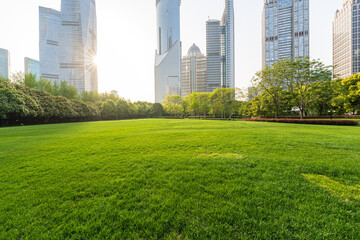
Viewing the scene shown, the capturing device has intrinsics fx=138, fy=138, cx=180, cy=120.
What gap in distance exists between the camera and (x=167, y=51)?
5241 inches

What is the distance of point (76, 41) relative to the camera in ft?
372

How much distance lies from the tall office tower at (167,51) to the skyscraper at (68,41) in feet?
201

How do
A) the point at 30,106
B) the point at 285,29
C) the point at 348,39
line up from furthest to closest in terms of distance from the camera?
the point at 285,29 < the point at 348,39 < the point at 30,106

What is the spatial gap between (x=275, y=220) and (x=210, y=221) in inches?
37.0

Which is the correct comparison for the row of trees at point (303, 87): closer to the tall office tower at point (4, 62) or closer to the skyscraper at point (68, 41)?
the skyscraper at point (68, 41)

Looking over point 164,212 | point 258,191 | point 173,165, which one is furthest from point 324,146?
point 164,212

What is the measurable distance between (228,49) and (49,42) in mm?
148560

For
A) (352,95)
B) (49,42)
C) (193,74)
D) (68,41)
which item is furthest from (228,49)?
(49,42)

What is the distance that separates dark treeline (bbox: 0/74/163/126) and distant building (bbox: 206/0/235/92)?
88658 millimetres

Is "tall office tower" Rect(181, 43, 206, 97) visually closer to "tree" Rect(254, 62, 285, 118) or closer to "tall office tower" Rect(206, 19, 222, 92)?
"tall office tower" Rect(206, 19, 222, 92)

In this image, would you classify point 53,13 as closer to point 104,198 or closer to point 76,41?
point 76,41

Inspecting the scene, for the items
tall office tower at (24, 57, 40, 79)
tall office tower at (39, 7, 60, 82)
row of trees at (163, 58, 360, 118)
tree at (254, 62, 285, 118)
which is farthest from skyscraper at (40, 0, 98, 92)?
row of trees at (163, 58, 360, 118)

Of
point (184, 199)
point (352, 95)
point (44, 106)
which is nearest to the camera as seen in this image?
point (184, 199)

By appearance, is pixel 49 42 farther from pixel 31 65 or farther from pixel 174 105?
pixel 174 105
